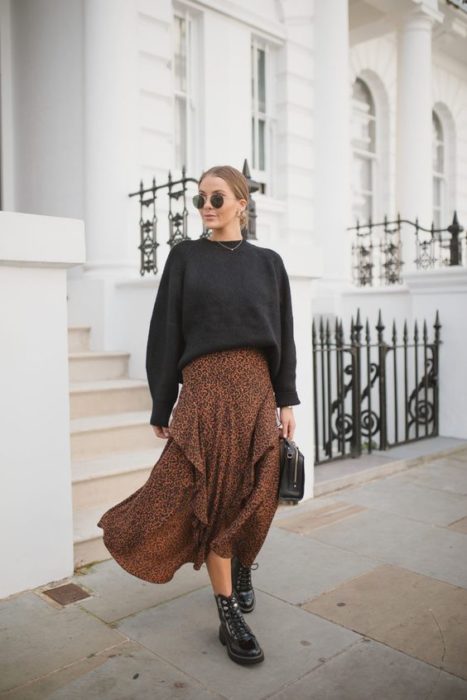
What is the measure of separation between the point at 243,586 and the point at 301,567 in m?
0.63

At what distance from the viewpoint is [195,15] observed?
25.7 ft

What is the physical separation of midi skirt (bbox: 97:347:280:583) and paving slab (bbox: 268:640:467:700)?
540 mm

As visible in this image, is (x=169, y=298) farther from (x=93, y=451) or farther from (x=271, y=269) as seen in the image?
(x=93, y=451)

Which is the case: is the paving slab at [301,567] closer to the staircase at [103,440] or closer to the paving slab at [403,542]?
the paving slab at [403,542]

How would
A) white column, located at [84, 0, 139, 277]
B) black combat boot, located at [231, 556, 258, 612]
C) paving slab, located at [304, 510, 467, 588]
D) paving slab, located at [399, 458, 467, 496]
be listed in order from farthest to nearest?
white column, located at [84, 0, 139, 277], paving slab, located at [399, 458, 467, 496], paving slab, located at [304, 510, 467, 588], black combat boot, located at [231, 556, 258, 612]

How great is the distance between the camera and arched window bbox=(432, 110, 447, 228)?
45.8 feet

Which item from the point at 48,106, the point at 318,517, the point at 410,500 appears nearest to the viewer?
the point at 318,517

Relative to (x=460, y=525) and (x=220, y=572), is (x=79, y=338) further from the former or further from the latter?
(x=220, y=572)

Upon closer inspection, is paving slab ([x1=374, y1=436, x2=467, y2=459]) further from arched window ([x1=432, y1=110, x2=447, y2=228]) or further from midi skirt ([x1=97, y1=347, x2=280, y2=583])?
→ arched window ([x1=432, y1=110, x2=447, y2=228])

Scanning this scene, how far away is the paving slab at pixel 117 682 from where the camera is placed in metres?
2.25

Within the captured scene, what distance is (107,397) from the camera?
4.83 meters

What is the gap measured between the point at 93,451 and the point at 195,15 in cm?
596

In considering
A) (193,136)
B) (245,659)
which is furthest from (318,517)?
(193,136)

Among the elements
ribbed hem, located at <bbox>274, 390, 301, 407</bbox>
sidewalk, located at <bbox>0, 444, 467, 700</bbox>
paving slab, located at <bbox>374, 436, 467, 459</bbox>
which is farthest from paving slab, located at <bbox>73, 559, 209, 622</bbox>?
paving slab, located at <bbox>374, 436, 467, 459</bbox>
